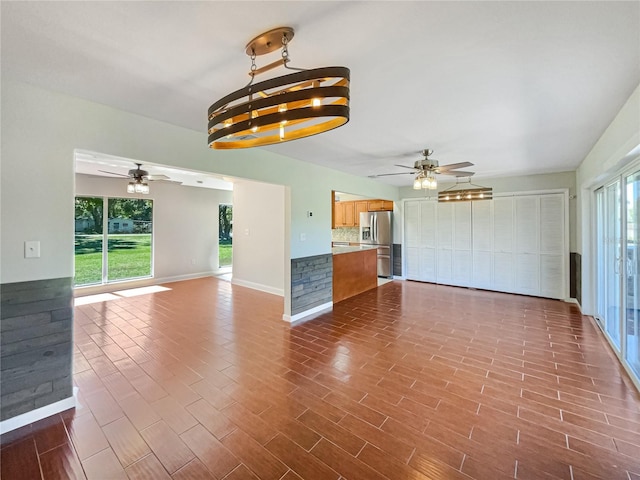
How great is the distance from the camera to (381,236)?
7.57m

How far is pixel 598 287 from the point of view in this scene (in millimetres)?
4246

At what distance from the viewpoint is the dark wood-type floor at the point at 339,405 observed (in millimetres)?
1759

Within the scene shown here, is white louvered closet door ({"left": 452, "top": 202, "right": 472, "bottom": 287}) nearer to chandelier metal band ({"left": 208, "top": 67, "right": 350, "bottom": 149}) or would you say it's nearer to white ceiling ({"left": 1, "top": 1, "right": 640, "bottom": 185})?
white ceiling ({"left": 1, "top": 1, "right": 640, "bottom": 185})

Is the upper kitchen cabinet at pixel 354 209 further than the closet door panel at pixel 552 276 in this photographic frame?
Yes

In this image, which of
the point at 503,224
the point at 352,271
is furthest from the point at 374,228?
the point at 503,224

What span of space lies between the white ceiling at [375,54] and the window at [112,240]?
4.91m

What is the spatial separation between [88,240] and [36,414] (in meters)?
5.15

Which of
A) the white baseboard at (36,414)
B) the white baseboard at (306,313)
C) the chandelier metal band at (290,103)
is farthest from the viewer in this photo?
the white baseboard at (306,313)

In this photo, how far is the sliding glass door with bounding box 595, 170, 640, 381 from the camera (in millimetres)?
2727

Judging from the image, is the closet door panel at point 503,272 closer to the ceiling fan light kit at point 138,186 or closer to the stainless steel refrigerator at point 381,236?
the stainless steel refrigerator at point 381,236

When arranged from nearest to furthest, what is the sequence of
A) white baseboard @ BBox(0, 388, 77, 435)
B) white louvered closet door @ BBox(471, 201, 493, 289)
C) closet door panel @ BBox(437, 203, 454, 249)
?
white baseboard @ BBox(0, 388, 77, 435) < white louvered closet door @ BBox(471, 201, 493, 289) < closet door panel @ BBox(437, 203, 454, 249)

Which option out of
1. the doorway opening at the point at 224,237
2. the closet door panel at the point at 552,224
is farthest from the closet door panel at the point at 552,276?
the doorway opening at the point at 224,237

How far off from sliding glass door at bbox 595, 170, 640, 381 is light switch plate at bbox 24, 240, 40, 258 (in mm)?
5058

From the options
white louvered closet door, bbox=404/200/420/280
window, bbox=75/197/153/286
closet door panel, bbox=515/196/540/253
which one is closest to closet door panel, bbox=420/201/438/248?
white louvered closet door, bbox=404/200/420/280
